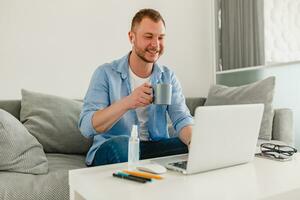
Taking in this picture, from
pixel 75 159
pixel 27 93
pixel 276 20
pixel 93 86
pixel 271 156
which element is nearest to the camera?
pixel 271 156

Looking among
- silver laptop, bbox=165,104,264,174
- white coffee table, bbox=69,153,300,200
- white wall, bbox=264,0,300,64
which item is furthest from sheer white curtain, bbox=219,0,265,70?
white coffee table, bbox=69,153,300,200

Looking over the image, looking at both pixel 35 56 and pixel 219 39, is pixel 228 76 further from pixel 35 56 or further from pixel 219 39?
pixel 35 56

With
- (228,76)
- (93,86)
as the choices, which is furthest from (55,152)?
(228,76)

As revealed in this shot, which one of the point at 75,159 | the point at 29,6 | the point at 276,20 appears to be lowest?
the point at 75,159

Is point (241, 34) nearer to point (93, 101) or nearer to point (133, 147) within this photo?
point (93, 101)

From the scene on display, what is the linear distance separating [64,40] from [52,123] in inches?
30.9

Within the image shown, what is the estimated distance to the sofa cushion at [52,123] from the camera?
188 centimetres

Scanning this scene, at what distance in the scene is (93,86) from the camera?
1480 mm

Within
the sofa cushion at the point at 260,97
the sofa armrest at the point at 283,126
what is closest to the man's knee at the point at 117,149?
the sofa cushion at the point at 260,97

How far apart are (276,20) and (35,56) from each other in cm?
185

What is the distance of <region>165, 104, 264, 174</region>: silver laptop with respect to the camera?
91 cm

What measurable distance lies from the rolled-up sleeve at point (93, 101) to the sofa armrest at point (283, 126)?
1.18m

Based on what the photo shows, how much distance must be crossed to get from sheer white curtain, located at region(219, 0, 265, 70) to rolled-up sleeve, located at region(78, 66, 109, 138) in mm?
1630

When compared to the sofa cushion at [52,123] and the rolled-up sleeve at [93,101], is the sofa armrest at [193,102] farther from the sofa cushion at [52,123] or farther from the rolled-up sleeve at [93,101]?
the rolled-up sleeve at [93,101]
